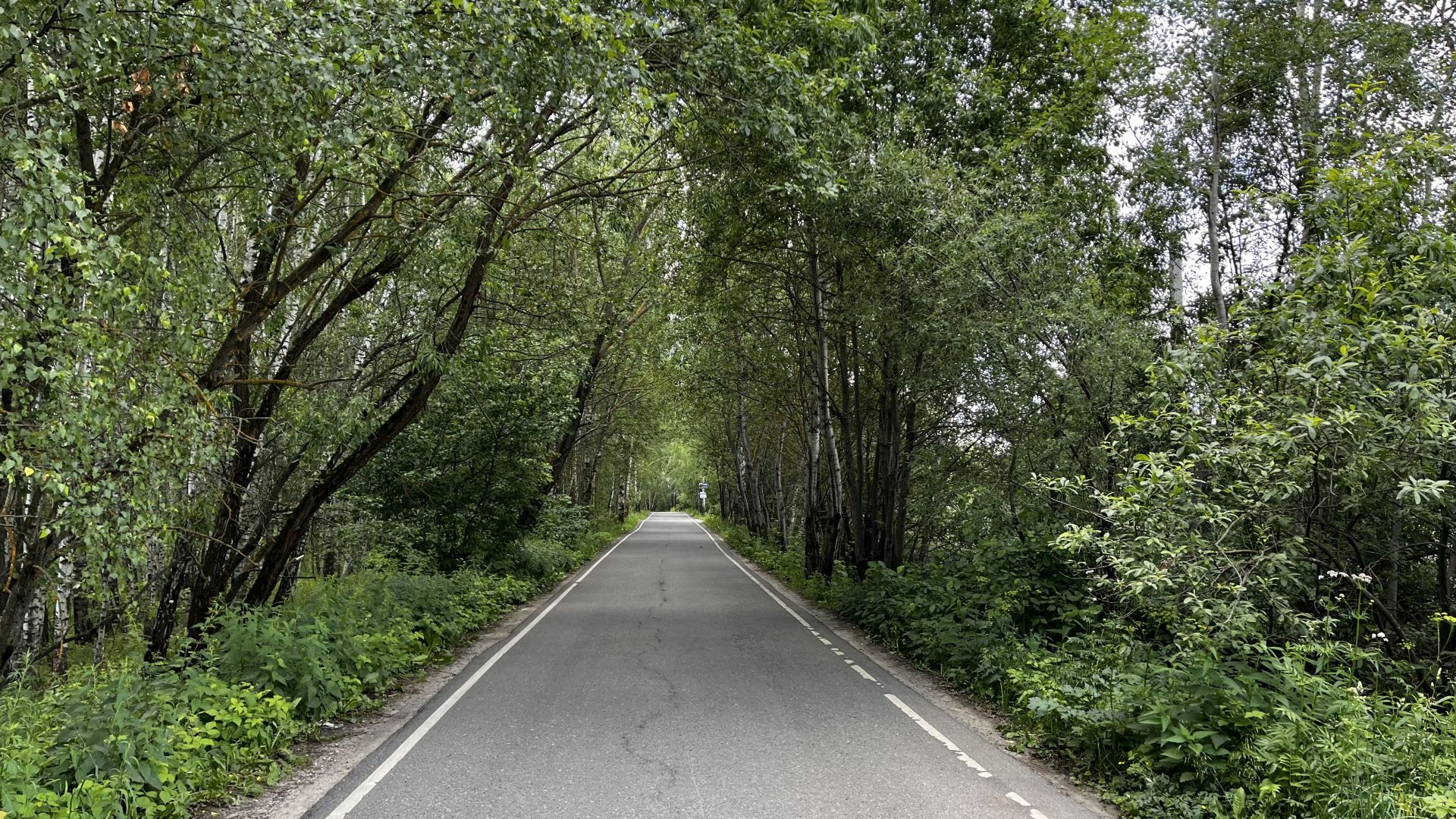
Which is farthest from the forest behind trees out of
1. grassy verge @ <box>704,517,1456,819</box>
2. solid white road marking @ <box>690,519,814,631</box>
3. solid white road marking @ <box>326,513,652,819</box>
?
solid white road marking @ <box>690,519,814,631</box>

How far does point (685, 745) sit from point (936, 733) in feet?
7.15

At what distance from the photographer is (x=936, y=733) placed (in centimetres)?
704

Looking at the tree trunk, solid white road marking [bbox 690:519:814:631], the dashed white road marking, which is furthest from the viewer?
solid white road marking [bbox 690:519:814:631]

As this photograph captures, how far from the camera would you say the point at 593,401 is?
93.7ft

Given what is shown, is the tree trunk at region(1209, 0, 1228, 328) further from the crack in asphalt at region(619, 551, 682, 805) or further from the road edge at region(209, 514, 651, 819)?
the road edge at region(209, 514, 651, 819)

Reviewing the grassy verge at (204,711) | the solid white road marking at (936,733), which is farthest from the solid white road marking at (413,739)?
the solid white road marking at (936,733)

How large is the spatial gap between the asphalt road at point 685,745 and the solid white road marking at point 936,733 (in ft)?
0.06

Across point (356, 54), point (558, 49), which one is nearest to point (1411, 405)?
point (558, 49)

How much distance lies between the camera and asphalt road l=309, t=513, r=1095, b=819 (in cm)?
523

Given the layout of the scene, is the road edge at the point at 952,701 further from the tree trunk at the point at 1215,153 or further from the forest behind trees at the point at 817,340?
the tree trunk at the point at 1215,153

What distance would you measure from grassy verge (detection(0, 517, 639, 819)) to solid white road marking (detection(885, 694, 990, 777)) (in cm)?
490

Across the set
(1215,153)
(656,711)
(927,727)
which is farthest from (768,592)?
(1215,153)

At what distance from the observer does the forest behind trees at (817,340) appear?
16.3 ft

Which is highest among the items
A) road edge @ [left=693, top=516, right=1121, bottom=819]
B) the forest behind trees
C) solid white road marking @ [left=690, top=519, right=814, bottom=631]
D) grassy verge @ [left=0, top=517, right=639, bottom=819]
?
the forest behind trees
